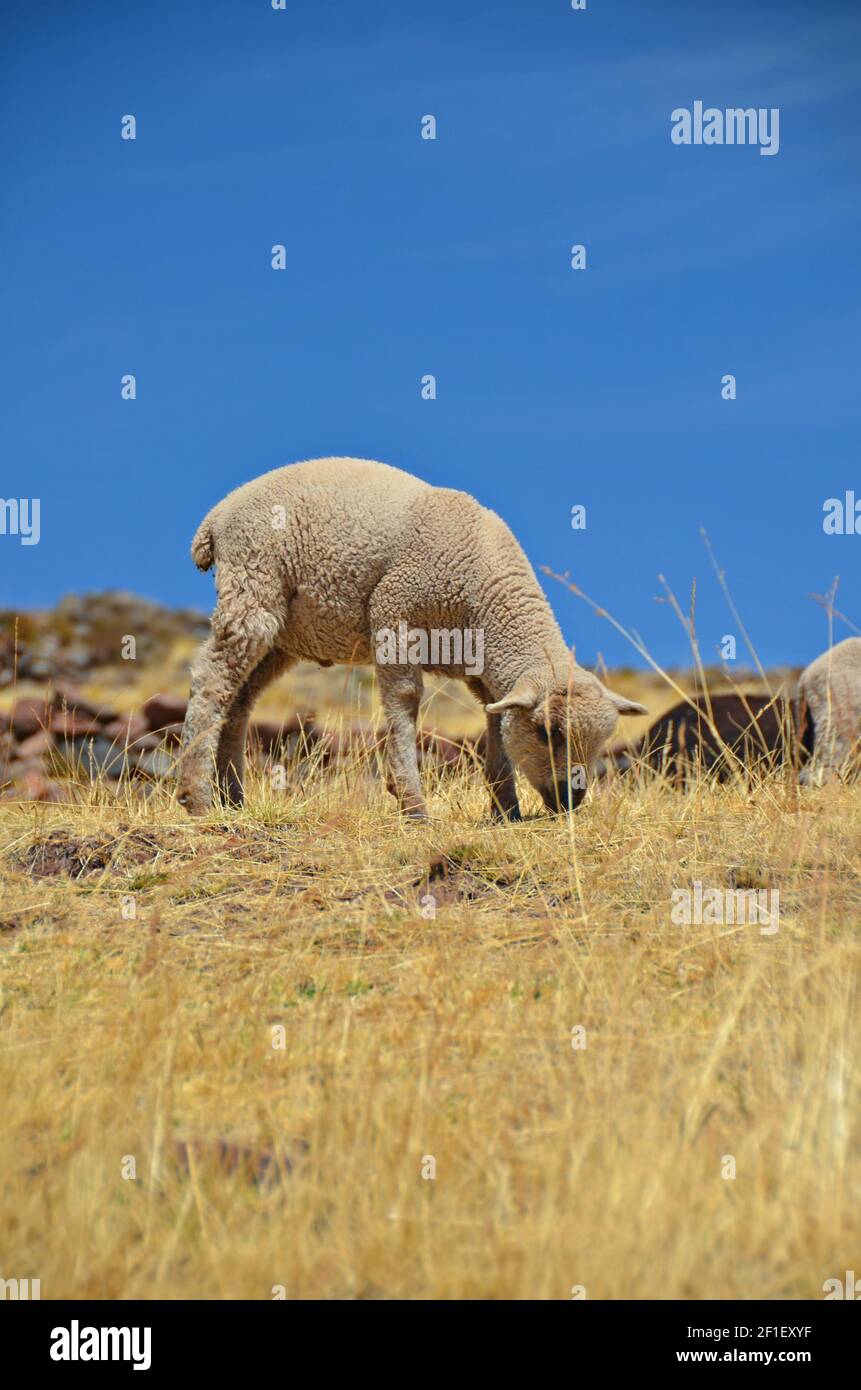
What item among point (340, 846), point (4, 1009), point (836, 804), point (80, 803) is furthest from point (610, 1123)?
point (80, 803)

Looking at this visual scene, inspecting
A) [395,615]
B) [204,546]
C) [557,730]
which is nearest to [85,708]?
[204,546]

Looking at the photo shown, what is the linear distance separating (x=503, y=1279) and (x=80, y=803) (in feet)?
19.7

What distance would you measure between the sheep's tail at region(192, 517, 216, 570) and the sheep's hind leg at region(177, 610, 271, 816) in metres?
0.54

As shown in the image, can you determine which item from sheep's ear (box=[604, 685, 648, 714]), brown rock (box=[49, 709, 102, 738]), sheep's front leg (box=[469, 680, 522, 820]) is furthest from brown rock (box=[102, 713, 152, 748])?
sheep's ear (box=[604, 685, 648, 714])

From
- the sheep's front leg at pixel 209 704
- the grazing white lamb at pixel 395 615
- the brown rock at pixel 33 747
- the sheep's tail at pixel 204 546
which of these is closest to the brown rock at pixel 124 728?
the brown rock at pixel 33 747

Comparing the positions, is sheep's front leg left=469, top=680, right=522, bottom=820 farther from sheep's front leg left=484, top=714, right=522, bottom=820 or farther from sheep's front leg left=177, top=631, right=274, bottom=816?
sheep's front leg left=177, top=631, right=274, bottom=816

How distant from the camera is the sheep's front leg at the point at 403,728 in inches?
323

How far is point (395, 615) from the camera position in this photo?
27.2 feet

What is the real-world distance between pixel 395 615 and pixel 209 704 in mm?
1491

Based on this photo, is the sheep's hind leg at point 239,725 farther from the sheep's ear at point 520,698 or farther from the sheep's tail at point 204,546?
the sheep's ear at point 520,698

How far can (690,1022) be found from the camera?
4898mm

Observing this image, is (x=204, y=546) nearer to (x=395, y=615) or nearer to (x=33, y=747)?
(x=395, y=615)

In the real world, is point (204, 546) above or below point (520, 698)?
above

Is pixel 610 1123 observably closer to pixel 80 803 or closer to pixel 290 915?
pixel 290 915
